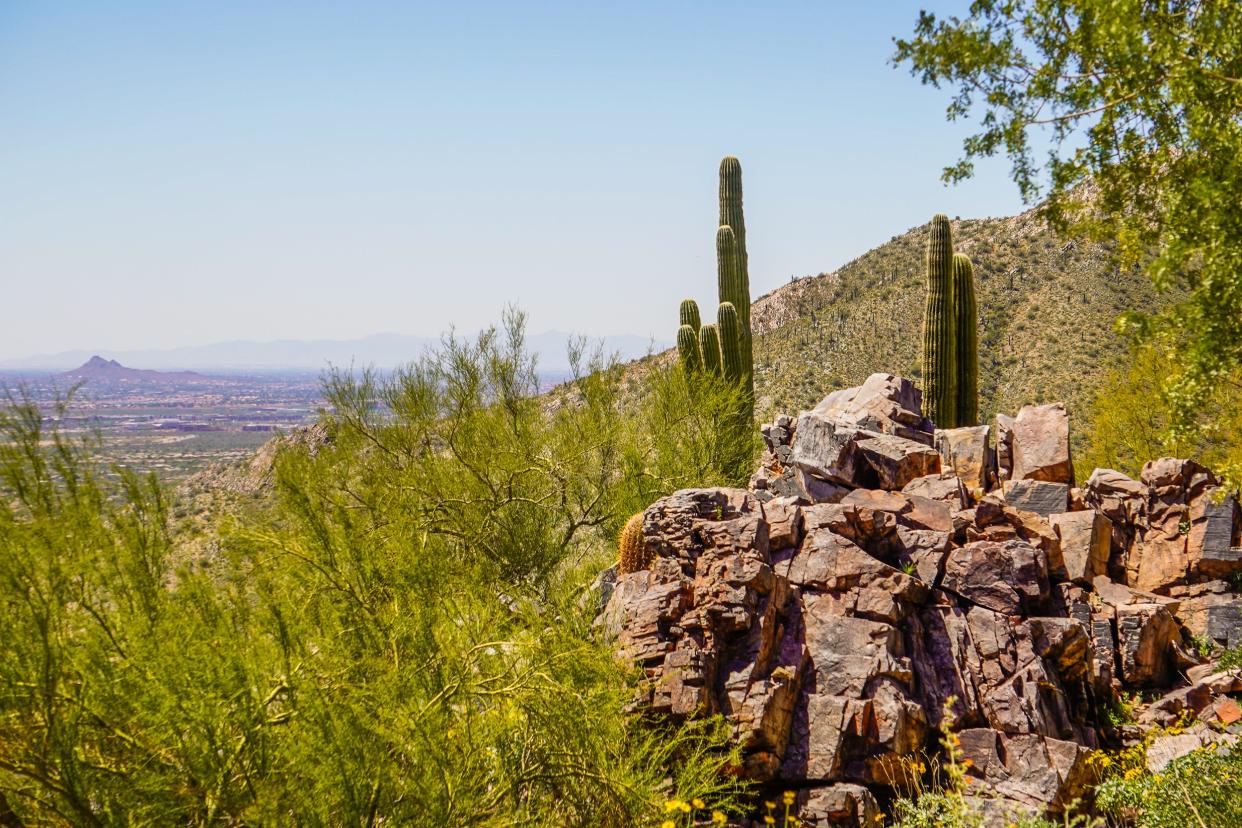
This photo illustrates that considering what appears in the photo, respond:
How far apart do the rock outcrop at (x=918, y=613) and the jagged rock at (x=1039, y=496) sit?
0.08 ft

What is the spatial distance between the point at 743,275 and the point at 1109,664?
35.0 ft

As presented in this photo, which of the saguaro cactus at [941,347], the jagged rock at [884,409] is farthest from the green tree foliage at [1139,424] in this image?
the jagged rock at [884,409]

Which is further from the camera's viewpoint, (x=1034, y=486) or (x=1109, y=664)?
(x=1034, y=486)

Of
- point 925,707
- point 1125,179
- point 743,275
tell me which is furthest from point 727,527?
point 743,275

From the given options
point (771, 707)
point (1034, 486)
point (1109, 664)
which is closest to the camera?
point (771, 707)

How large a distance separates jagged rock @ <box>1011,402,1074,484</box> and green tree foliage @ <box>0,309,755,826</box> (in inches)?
235

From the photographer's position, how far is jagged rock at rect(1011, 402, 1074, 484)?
9.65 meters

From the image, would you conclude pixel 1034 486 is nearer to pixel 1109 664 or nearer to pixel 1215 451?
pixel 1109 664

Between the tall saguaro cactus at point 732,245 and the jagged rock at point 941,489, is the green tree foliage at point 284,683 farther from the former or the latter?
the tall saguaro cactus at point 732,245

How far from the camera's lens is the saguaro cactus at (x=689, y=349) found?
1505 centimetres

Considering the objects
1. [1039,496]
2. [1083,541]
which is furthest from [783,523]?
[1039,496]

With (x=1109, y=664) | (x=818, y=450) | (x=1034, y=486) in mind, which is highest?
(x=818, y=450)

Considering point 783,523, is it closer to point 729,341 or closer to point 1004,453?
point 1004,453

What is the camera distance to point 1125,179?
748 cm
